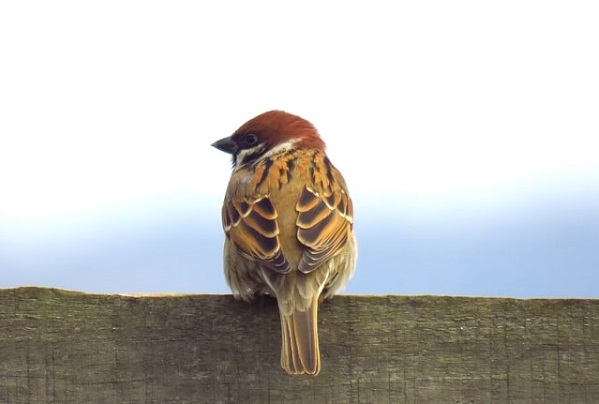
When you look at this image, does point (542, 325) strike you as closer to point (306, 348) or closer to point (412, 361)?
point (412, 361)

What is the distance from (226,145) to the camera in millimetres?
7516

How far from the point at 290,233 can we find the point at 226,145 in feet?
5.33

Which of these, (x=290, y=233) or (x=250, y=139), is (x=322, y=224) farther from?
(x=250, y=139)

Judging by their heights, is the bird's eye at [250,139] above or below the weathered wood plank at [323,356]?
above

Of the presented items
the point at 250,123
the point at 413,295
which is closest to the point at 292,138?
the point at 250,123

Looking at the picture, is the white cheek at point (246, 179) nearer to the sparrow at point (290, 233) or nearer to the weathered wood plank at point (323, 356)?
the sparrow at point (290, 233)

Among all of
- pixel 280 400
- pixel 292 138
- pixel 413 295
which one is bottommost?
pixel 280 400

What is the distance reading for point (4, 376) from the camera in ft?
15.2

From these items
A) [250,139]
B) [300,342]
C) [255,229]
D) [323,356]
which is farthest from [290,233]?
[250,139]

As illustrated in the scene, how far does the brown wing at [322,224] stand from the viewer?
582 cm

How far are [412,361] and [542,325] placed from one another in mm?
503

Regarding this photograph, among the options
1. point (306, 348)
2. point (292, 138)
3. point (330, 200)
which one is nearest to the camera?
point (306, 348)

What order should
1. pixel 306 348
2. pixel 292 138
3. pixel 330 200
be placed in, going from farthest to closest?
pixel 292 138
pixel 330 200
pixel 306 348

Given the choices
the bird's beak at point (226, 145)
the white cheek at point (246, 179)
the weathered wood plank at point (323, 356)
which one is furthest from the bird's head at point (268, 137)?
the weathered wood plank at point (323, 356)
